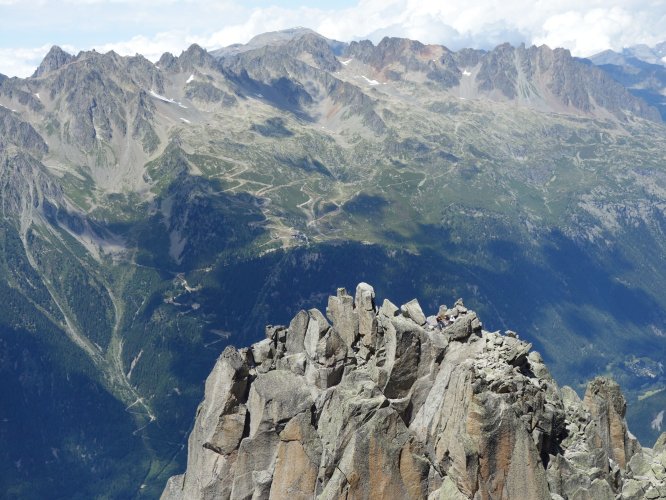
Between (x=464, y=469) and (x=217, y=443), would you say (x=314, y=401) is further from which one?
(x=464, y=469)

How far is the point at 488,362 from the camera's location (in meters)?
65.2

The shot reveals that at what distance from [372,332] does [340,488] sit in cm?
2332

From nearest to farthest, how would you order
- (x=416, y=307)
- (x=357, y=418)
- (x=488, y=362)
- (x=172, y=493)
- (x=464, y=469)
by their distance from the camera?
(x=464, y=469), (x=357, y=418), (x=488, y=362), (x=172, y=493), (x=416, y=307)

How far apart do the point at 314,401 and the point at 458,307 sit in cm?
2336

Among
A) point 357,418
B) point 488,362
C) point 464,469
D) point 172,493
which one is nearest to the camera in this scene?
point 464,469

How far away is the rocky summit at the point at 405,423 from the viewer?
55875 millimetres

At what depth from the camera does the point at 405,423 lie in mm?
65938

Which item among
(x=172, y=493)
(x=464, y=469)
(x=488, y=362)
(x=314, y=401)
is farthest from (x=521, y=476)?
(x=172, y=493)

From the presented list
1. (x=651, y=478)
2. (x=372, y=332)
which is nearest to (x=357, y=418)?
(x=372, y=332)

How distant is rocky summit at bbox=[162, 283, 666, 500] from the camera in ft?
183

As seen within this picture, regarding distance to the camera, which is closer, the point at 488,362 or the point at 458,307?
the point at 488,362

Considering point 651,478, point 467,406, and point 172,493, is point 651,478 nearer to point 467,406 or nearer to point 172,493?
point 467,406

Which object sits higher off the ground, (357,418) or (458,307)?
(458,307)

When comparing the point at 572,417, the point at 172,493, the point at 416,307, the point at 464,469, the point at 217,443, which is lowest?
the point at 172,493
